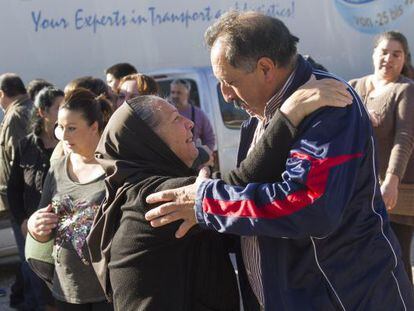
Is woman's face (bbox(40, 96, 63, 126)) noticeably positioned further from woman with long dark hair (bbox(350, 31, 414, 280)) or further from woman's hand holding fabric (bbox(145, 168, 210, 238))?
woman's hand holding fabric (bbox(145, 168, 210, 238))

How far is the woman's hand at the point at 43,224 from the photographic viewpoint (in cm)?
355

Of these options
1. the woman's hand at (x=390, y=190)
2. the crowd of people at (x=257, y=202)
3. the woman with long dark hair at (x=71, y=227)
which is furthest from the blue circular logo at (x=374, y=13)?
the crowd of people at (x=257, y=202)

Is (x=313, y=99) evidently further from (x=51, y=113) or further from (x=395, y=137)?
(x=51, y=113)

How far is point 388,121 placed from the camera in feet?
15.5

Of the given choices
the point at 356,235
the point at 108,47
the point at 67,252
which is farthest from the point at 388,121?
the point at 108,47

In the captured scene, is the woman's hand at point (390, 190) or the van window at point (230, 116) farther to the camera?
the van window at point (230, 116)

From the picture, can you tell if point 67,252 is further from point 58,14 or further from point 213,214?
point 58,14

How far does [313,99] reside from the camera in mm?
2283

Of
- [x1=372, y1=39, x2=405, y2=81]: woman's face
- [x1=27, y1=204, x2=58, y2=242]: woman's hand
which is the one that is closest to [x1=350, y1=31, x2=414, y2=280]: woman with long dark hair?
[x1=372, y1=39, x2=405, y2=81]: woman's face

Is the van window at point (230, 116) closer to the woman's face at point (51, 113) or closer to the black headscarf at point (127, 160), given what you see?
the woman's face at point (51, 113)

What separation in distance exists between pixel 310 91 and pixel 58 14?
6.89 metres

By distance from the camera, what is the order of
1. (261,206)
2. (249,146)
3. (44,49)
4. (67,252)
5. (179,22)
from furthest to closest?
(179,22) → (44,49) → (67,252) → (249,146) → (261,206)

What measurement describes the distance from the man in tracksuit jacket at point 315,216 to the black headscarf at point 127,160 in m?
0.33

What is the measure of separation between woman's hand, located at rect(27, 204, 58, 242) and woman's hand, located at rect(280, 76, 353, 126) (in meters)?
1.59
